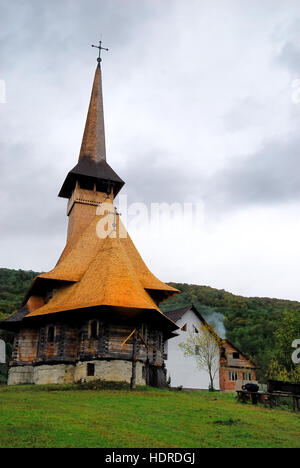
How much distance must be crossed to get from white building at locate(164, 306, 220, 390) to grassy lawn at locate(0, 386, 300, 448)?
784 inches

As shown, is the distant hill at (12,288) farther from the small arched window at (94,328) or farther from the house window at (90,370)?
the house window at (90,370)

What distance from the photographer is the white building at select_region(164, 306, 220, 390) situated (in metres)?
39.8

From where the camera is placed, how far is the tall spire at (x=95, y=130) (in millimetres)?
41537

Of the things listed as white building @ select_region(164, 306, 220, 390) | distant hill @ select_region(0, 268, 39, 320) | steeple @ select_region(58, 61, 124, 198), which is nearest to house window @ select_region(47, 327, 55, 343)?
white building @ select_region(164, 306, 220, 390)

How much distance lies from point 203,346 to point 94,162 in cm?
1849

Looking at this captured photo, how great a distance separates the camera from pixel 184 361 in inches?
1590

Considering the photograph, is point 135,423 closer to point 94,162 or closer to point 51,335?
point 51,335

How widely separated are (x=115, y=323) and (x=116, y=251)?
560cm

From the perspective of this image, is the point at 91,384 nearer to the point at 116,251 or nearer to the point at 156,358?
the point at 156,358

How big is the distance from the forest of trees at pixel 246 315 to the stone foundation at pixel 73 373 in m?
16.4

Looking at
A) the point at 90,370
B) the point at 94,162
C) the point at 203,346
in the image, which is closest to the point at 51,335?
the point at 90,370

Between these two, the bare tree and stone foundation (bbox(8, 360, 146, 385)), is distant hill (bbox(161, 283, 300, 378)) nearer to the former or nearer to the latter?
the bare tree

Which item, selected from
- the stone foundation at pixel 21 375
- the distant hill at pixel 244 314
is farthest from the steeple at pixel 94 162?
the distant hill at pixel 244 314
